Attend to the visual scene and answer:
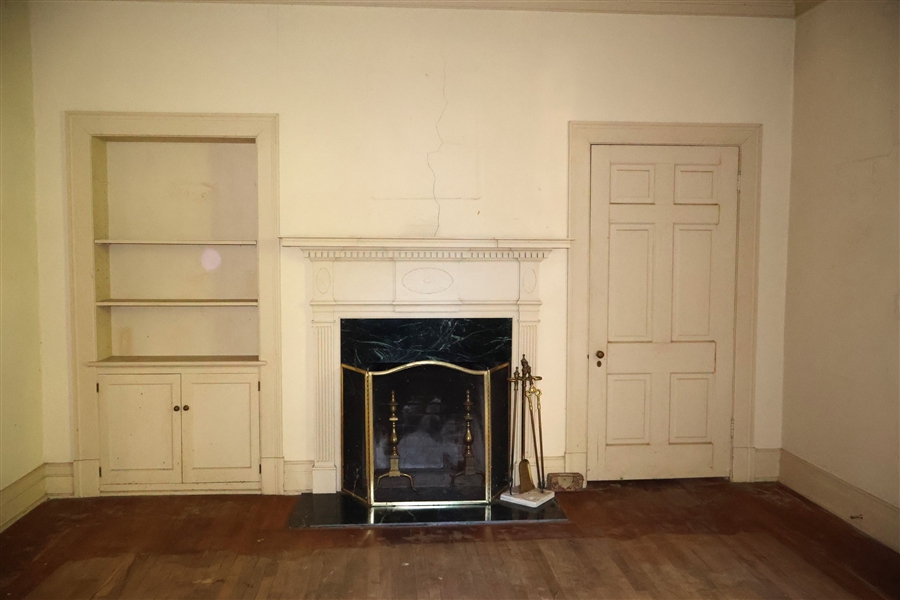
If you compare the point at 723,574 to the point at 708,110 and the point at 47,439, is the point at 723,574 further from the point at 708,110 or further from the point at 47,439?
the point at 47,439

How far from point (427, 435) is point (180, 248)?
194 centimetres

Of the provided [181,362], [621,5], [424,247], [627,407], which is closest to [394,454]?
[424,247]

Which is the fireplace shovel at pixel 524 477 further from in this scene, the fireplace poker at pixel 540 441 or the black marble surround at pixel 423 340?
the black marble surround at pixel 423 340

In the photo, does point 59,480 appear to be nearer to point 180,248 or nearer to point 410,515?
point 180,248

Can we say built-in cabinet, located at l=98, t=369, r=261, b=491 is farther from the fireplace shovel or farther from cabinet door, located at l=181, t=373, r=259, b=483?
the fireplace shovel

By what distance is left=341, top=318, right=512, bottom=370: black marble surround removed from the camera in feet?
12.7

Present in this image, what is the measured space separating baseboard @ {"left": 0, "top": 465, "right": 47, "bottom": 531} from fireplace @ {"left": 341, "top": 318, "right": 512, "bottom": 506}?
1.73 m

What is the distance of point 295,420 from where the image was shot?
392 cm

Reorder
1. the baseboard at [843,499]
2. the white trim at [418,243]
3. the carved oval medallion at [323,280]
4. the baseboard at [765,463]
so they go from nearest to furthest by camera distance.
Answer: the baseboard at [843,499] < the white trim at [418,243] < the carved oval medallion at [323,280] < the baseboard at [765,463]

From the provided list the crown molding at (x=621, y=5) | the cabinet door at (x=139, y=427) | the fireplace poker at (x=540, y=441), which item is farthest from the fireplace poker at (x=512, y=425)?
the crown molding at (x=621, y=5)

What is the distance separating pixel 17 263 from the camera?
358 centimetres

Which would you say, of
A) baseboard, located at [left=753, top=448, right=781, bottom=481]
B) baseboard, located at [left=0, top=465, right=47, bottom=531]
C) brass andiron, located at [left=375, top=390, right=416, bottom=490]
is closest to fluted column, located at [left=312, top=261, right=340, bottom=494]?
brass andiron, located at [left=375, top=390, right=416, bottom=490]

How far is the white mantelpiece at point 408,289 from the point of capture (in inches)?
148

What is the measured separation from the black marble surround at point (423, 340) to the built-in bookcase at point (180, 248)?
0.69 metres
